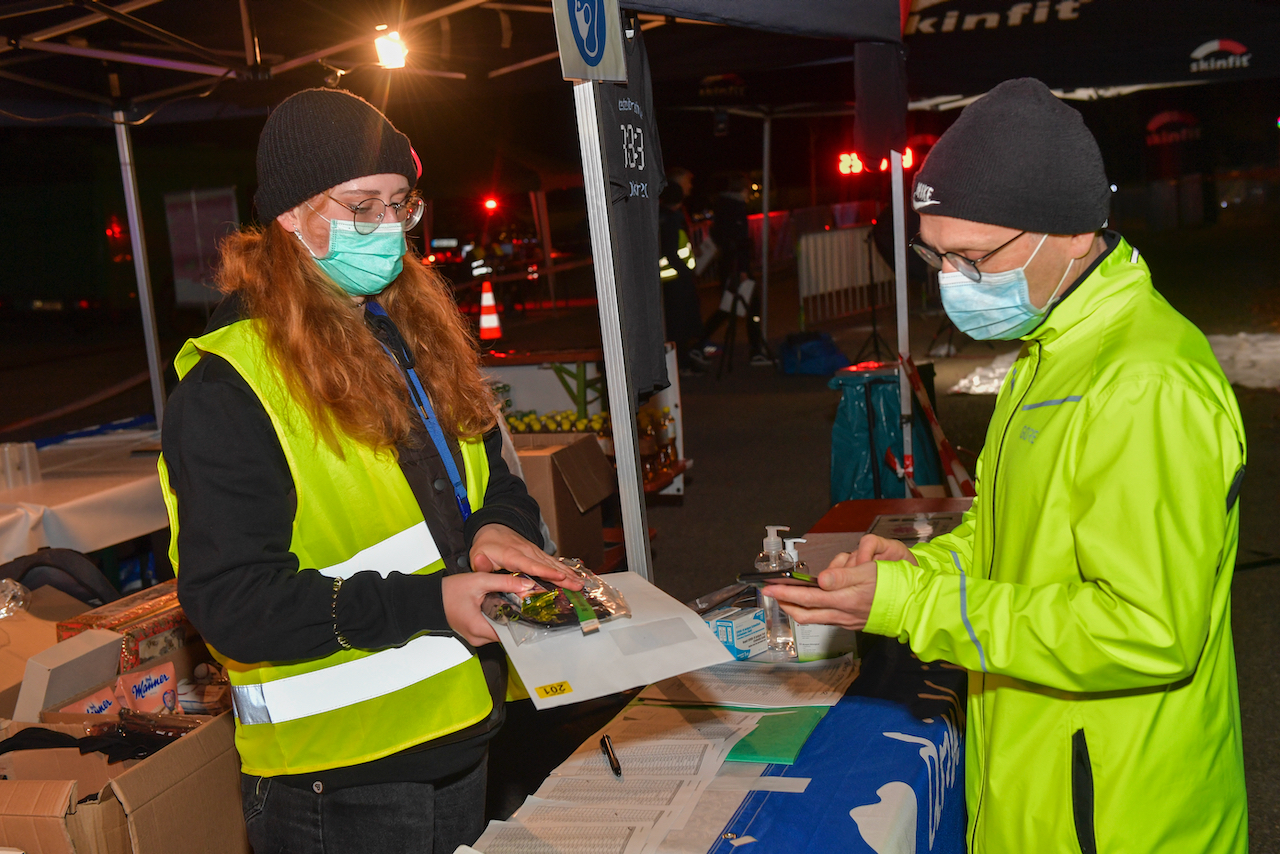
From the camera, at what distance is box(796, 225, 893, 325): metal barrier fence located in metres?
14.6

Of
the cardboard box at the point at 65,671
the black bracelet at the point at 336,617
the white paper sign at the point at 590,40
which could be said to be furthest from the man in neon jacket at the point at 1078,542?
the cardboard box at the point at 65,671

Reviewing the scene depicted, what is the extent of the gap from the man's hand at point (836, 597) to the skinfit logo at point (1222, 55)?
250 inches

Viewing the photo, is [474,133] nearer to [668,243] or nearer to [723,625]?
[668,243]

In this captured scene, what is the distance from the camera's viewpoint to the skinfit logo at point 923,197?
5.28ft

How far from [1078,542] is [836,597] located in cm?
37

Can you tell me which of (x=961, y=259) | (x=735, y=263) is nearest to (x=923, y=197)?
(x=961, y=259)

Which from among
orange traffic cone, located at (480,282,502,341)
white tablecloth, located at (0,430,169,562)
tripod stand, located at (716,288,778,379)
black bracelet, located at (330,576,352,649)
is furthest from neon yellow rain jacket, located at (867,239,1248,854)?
tripod stand, located at (716,288,778,379)

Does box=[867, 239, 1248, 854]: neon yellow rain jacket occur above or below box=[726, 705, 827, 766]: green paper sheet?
above

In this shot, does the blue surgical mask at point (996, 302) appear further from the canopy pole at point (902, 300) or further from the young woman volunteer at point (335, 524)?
the canopy pole at point (902, 300)

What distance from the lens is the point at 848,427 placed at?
606 centimetres

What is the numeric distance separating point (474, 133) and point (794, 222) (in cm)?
715

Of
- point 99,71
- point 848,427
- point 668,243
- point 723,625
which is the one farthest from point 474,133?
point 723,625

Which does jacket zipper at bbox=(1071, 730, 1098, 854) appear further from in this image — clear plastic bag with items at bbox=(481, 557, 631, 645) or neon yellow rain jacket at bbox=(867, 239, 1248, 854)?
clear plastic bag with items at bbox=(481, 557, 631, 645)

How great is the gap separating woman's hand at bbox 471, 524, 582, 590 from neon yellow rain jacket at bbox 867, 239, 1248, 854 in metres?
0.52
